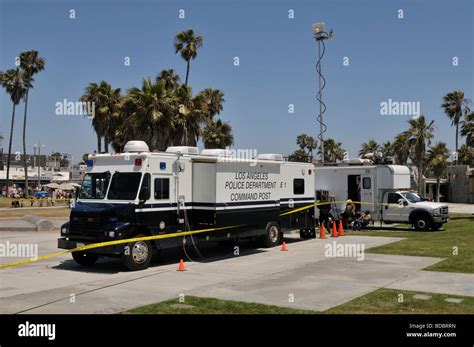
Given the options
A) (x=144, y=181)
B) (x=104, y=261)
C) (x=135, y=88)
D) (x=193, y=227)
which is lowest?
(x=104, y=261)

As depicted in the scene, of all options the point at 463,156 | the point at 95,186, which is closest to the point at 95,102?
the point at 95,186

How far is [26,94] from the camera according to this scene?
63531mm

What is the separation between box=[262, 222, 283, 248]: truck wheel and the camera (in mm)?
17594

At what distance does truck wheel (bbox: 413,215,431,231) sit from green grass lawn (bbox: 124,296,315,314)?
16370 mm

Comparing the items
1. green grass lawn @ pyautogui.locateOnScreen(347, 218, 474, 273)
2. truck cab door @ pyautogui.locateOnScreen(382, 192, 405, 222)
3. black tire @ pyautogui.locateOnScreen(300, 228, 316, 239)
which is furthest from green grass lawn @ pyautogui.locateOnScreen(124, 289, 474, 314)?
truck cab door @ pyautogui.locateOnScreen(382, 192, 405, 222)

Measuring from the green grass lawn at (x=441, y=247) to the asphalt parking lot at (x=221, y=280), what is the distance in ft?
2.26

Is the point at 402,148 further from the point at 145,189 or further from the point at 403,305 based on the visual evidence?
the point at 403,305

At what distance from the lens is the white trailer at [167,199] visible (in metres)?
13.2

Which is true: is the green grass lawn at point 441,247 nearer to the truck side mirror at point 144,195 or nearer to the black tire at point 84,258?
the truck side mirror at point 144,195

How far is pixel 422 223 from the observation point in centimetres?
2348
